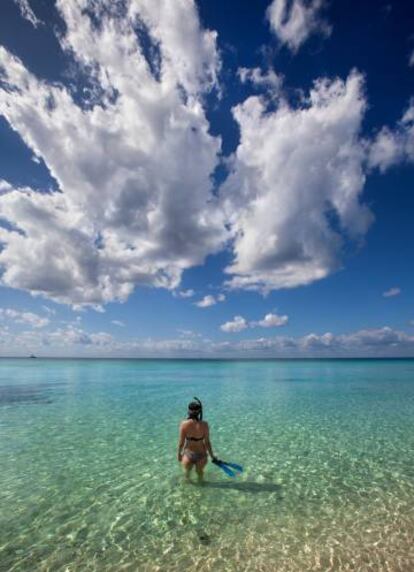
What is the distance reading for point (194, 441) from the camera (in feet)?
30.6

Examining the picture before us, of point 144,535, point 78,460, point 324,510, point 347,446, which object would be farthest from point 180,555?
point 347,446

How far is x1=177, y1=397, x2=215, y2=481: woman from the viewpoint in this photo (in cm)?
907

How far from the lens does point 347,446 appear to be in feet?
44.3

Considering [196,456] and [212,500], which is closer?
[212,500]

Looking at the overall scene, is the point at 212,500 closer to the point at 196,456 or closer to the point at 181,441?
the point at 196,456

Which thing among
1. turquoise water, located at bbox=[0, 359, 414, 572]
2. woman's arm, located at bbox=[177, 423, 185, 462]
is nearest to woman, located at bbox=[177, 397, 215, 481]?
woman's arm, located at bbox=[177, 423, 185, 462]

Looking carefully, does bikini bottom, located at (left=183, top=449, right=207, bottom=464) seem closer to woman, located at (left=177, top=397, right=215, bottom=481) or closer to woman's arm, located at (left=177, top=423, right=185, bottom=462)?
woman, located at (left=177, top=397, right=215, bottom=481)

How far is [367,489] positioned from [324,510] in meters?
2.12

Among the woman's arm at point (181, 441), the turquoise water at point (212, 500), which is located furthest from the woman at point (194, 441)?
the turquoise water at point (212, 500)

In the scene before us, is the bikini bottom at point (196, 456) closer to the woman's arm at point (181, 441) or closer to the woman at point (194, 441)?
the woman at point (194, 441)

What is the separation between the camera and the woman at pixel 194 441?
9070 millimetres

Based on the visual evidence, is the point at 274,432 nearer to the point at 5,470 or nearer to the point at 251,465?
the point at 251,465

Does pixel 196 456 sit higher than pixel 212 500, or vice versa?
pixel 196 456

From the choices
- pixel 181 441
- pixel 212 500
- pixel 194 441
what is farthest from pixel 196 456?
pixel 212 500
